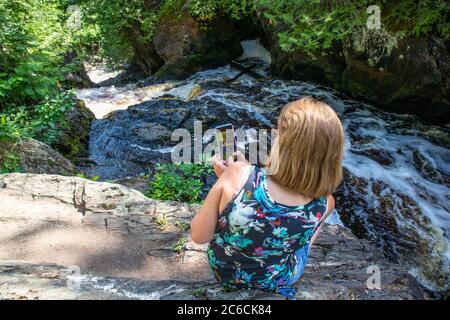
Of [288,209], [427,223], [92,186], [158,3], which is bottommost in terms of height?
[427,223]

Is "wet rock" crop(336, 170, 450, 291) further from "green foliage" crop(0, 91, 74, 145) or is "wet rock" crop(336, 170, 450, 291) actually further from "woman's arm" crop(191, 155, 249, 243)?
"green foliage" crop(0, 91, 74, 145)

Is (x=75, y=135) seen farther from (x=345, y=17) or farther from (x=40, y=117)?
(x=345, y=17)

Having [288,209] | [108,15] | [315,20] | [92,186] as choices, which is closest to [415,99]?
[315,20]

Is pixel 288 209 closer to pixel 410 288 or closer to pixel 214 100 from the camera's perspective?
pixel 410 288

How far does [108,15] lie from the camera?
13125 mm

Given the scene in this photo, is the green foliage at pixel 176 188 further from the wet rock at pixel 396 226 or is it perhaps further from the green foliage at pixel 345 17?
the green foliage at pixel 345 17

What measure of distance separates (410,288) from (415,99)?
4840mm

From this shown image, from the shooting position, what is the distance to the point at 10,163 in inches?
199

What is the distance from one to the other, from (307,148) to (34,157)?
4.61 m

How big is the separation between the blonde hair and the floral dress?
11 cm

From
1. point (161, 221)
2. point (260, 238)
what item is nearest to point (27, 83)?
point (161, 221)

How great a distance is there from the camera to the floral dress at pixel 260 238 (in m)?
1.85

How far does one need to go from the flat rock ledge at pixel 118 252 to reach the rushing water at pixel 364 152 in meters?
1.24

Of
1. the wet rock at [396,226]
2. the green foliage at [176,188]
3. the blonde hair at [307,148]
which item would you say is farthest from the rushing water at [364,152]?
the blonde hair at [307,148]
